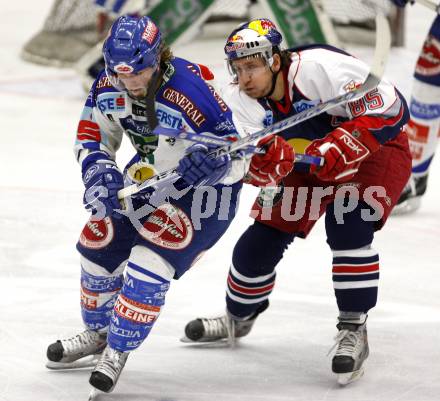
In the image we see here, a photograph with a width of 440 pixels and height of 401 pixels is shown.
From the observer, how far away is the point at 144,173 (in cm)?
321

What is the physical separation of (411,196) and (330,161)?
204 cm

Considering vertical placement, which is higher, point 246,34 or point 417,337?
point 246,34

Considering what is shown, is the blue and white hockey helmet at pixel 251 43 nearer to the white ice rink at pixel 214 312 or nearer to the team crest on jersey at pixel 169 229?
the team crest on jersey at pixel 169 229

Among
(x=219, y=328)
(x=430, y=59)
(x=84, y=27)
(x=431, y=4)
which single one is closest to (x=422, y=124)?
(x=430, y=59)

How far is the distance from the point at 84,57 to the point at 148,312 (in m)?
4.37

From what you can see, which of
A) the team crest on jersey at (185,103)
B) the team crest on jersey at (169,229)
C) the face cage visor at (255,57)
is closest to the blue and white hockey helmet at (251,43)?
the face cage visor at (255,57)

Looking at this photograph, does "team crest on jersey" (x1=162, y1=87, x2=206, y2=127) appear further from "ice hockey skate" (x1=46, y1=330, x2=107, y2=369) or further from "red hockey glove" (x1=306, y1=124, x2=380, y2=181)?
"ice hockey skate" (x1=46, y1=330, x2=107, y2=369)

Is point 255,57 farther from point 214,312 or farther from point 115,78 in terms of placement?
point 214,312

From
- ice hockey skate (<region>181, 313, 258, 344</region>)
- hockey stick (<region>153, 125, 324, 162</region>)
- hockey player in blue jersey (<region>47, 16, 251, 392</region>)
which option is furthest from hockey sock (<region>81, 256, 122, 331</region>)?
hockey stick (<region>153, 125, 324, 162</region>)

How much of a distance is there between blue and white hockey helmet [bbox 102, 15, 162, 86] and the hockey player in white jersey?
1.03 feet

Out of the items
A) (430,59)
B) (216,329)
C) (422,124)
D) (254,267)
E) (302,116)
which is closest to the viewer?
(302,116)

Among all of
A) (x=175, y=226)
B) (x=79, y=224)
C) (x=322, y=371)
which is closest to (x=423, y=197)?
(x=79, y=224)

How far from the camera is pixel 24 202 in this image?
202 inches

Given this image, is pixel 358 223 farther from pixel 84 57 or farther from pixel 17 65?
pixel 17 65
